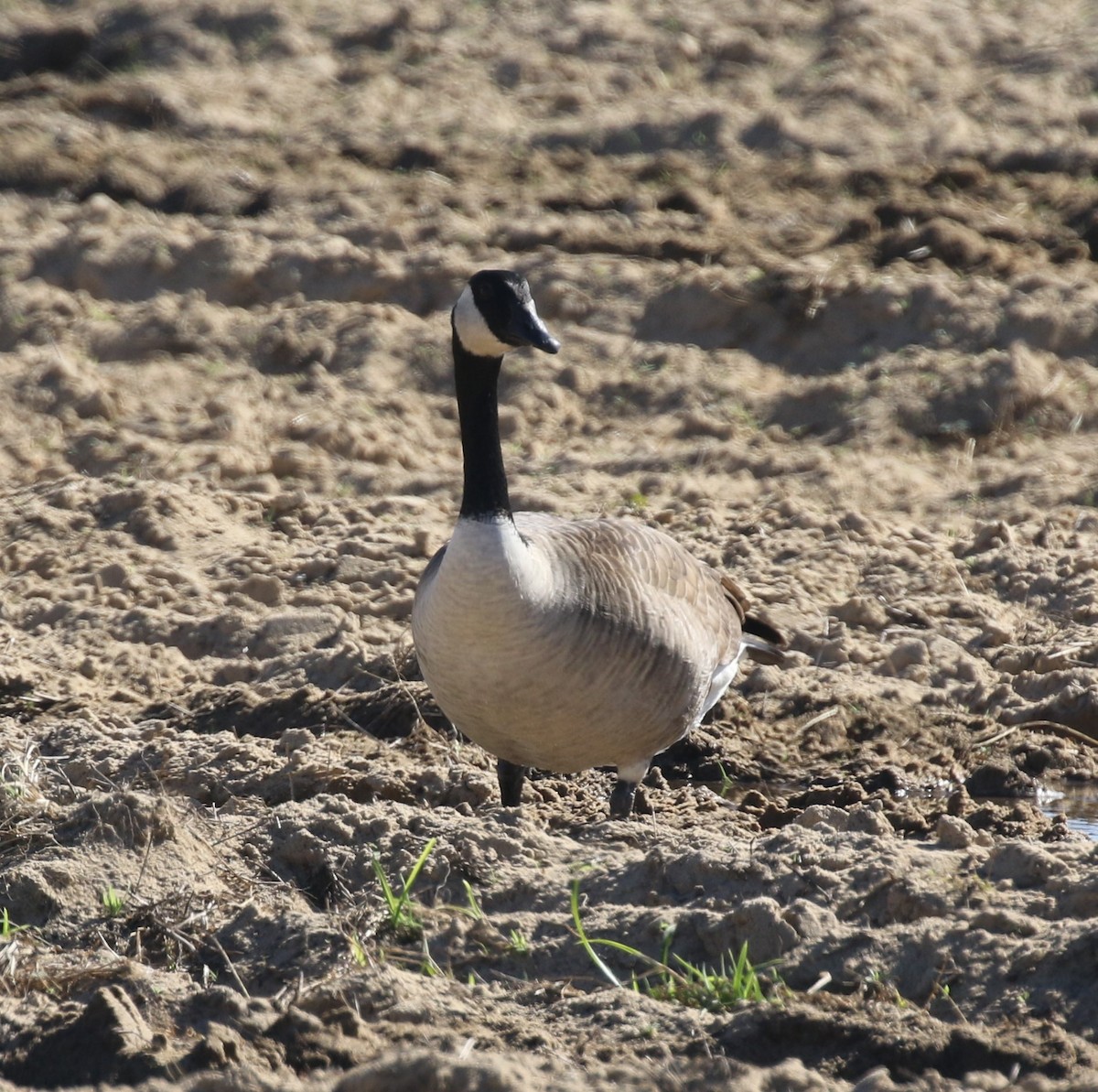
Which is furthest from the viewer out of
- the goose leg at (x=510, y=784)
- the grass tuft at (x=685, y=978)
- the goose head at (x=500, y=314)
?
the goose leg at (x=510, y=784)

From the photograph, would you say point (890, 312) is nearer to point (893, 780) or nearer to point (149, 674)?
point (893, 780)

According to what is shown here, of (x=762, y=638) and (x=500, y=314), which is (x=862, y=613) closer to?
(x=762, y=638)

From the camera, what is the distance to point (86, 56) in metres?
12.5

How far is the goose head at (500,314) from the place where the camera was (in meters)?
5.33

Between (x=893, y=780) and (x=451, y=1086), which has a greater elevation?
(x=451, y=1086)

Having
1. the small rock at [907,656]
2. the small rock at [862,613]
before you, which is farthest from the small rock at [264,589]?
the small rock at [907,656]

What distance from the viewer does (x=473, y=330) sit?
18.1 ft

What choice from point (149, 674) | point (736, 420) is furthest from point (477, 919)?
point (736, 420)

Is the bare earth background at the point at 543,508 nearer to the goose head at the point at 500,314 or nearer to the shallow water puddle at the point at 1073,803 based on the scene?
the shallow water puddle at the point at 1073,803

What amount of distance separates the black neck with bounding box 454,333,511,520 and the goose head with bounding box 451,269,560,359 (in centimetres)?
10

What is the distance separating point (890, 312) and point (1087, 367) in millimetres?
1090

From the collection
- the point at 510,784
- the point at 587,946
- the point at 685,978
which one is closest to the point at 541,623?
the point at 510,784

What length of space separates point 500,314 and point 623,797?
5.37 ft

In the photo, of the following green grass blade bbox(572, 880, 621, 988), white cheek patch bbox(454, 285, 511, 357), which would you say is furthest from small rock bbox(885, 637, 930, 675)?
green grass blade bbox(572, 880, 621, 988)
